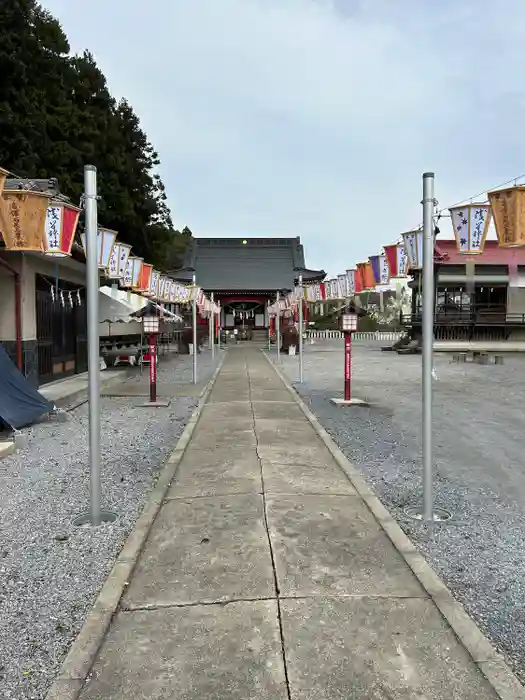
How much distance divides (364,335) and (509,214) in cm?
4044

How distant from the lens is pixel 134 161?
28781 mm

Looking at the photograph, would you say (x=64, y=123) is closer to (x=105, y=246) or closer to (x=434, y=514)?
(x=105, y=246)

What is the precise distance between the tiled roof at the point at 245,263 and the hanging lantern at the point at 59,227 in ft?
104

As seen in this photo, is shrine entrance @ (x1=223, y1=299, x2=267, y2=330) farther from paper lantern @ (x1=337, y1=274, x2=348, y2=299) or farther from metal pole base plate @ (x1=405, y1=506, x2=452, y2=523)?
metal pole base plate @ (x1=405, y1=506, x2=452, y2=523)

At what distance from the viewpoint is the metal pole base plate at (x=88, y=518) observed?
4508mm

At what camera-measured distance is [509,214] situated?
5.38 m

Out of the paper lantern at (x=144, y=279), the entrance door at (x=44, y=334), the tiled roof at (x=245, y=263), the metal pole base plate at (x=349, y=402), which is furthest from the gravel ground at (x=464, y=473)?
the tiled roof at (x=245, y=263)

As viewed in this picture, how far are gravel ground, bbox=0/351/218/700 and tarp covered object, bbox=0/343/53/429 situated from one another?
26 centimetres

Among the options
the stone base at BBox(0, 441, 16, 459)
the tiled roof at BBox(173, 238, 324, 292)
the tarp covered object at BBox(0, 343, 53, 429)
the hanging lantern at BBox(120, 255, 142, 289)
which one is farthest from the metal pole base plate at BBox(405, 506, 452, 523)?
the tiled roof at BBox(173, 238, 324, 292)

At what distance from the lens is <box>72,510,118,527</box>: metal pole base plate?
4508 mm

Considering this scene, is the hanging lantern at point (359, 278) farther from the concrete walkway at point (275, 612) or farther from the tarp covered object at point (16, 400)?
the concrete walkway at point (275, 612)

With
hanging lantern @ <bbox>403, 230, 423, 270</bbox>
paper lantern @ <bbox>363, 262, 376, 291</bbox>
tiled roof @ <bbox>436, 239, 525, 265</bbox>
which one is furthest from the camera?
tiled roof @ <bbox>436, 239, 525, 265</bbox>

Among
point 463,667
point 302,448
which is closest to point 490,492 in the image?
point 302,448

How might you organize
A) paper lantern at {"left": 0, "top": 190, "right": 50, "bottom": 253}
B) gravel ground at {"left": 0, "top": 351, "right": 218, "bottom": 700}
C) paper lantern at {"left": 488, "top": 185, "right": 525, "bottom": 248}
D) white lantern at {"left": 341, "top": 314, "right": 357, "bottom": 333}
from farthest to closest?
white lantern at {"left": 341, "top": 314, "right": 357, "bottom": 333} < paper lantern at {"left": 0, "top": 190, "right": 50, "bottom": 253} < paper lantern at {"left": 488, "top": 185, "right": 525, "bottom": 248} < gravel ground at {"left": 0, "top": 351, "right": 218, "bottom": 700}
